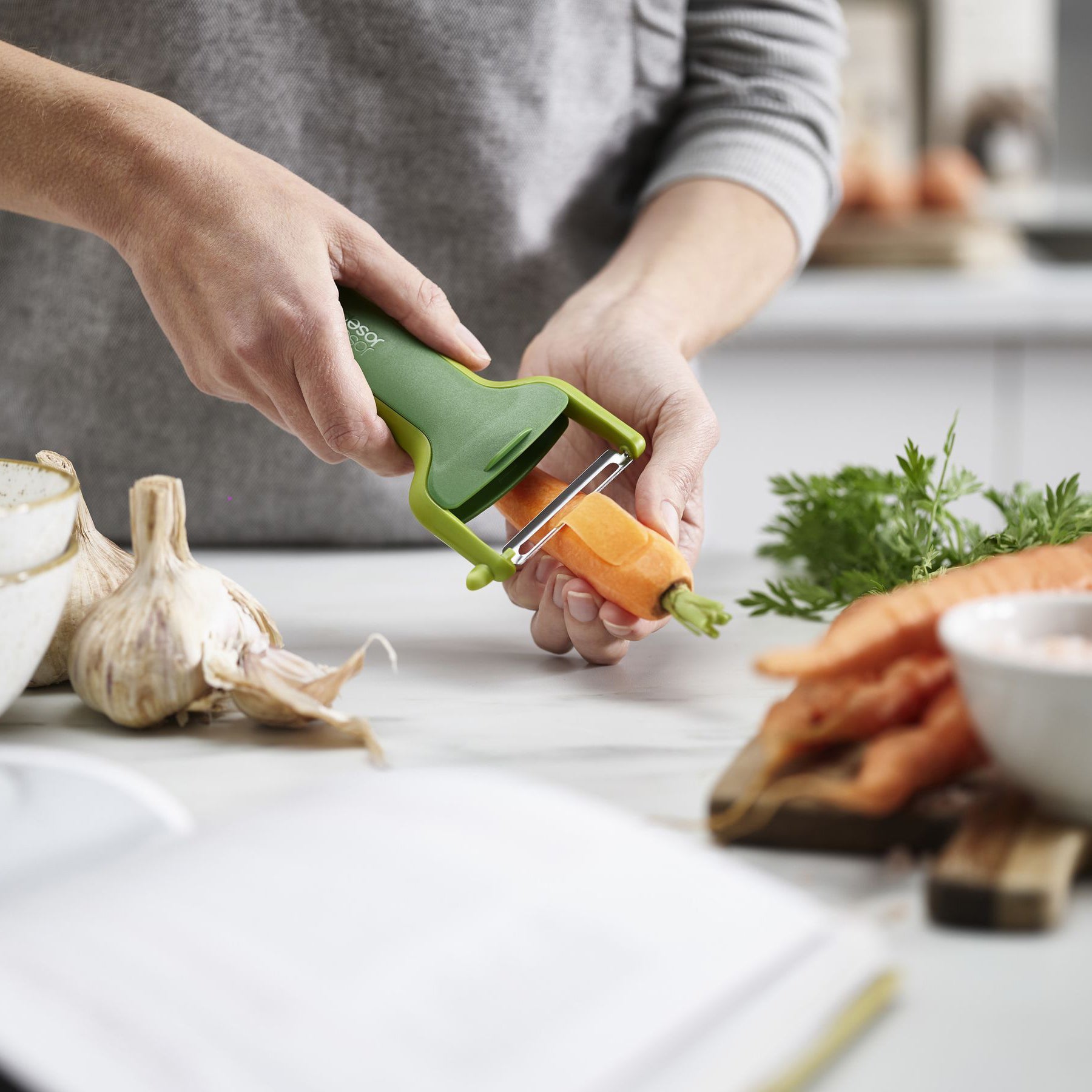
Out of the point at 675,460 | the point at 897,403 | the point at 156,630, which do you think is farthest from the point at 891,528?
the point at 897,403

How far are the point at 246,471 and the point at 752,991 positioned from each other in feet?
3.12

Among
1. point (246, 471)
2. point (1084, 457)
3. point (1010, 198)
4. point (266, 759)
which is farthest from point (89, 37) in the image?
point (1010, 198)

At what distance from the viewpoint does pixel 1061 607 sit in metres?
0.56

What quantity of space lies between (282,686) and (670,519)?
0.92 feet

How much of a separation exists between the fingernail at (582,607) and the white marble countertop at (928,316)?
1.45 meters

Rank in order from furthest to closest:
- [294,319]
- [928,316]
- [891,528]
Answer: [928,316], [891,528], [294,319]

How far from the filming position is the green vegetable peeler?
77 centimetres

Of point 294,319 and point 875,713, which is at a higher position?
point 294,319

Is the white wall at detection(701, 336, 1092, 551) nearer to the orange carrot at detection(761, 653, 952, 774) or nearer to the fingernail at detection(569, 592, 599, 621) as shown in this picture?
the fingernail at detection(569, 592, 599, 621)

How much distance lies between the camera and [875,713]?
0.57m

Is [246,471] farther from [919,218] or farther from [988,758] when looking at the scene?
[919,218]

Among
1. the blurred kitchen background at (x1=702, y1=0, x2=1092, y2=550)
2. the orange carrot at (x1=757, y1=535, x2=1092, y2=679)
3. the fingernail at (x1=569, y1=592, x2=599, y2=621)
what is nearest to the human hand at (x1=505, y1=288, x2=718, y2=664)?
the fingernail at (x1=569, y1=592, x2=599, y2=621)

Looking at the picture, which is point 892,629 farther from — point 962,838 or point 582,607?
point 582,607

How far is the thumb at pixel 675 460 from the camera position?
822 millimetres
